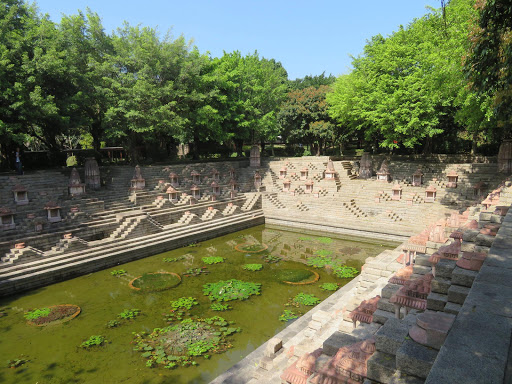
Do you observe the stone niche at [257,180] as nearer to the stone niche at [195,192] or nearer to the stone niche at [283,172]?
the stone niche at [283,172]

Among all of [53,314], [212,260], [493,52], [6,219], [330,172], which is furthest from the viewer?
[330,172]

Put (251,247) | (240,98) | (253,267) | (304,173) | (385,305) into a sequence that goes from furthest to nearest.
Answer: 1. (240,98)
2. (304,173)
3. (251,247)
4. (253,267)
5. (385,305)

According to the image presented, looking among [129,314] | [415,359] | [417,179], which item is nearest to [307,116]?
[417,179]

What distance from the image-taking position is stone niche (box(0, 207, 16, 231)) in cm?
1402

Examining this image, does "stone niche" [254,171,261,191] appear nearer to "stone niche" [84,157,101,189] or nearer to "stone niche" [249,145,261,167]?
"stone niche" [249,145,261,167]

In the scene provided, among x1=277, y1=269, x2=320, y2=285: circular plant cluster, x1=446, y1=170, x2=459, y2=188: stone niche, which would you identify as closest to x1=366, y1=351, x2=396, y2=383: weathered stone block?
x1=277, y1=269, x2=320, y2=285: circular plant cluster

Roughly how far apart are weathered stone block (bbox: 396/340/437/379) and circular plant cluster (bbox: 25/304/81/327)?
10.2m

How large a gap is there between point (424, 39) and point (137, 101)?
67.2 ft

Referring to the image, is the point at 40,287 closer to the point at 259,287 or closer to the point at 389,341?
the point at 259,287

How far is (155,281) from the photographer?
12742 millimetres

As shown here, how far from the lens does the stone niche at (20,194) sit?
15.9 meters

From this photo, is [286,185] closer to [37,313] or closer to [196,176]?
[196,176]

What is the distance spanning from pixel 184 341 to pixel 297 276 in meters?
5.67

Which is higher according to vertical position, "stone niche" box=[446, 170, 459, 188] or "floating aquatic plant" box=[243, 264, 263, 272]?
"stone niche" box=[446, 170, 459, 188]
